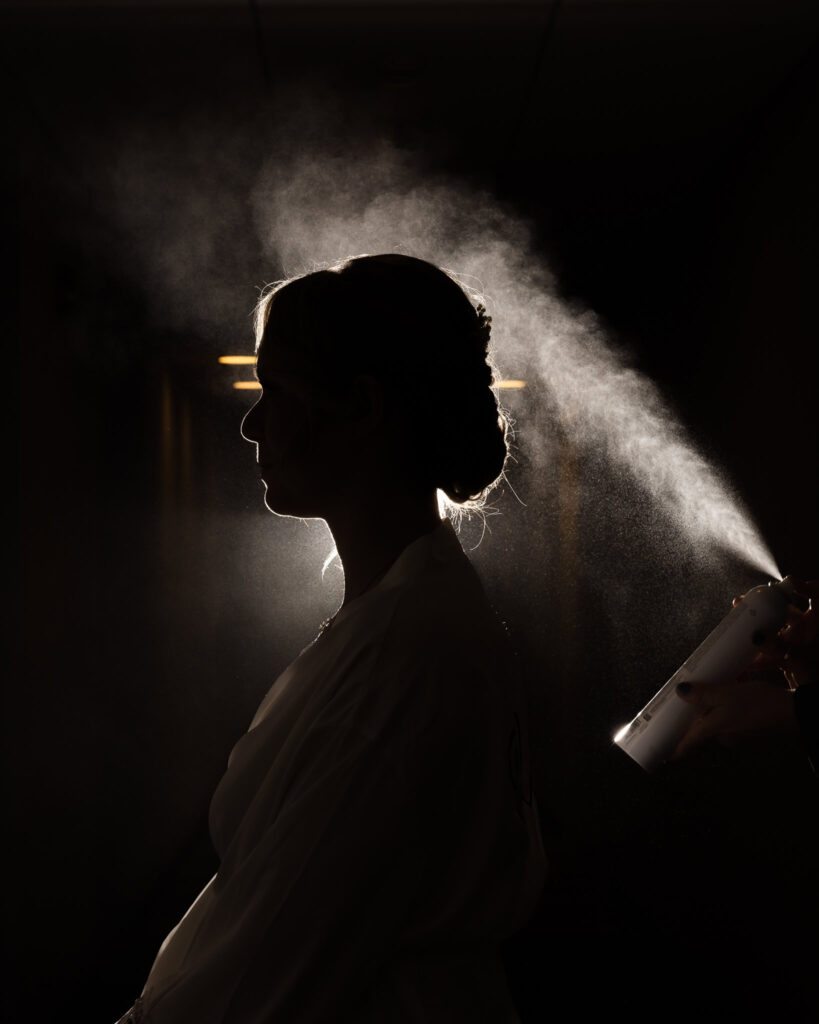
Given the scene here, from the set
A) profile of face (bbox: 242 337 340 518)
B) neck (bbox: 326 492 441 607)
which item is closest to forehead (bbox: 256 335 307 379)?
profile of face (bbox: 242 337 340 518)

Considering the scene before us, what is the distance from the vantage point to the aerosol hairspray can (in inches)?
46.0

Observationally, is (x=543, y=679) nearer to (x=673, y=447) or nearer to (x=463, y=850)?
(x=673, y=447)

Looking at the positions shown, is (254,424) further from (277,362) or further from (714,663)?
(714,663)

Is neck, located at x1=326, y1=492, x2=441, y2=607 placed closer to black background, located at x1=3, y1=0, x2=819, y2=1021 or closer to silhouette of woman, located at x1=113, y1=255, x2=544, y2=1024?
silhouette of woman, located at x1=113, y1=255, x2=544, y2=1024

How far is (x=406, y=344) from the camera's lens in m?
0.71

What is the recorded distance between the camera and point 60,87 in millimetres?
1899

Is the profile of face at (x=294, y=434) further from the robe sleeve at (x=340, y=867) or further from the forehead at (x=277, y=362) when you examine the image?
the robe sleeve at (x=340, y=867)

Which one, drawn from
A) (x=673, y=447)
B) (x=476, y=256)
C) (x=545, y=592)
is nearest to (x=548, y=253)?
(x=476, y=256)

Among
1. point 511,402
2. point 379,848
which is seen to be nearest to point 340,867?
Result: point 379,848

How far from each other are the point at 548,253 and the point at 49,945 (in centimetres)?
226

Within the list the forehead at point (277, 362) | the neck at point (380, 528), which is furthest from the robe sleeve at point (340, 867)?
the forehead at point (277, 362)

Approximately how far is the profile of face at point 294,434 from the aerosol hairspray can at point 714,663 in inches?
27.5

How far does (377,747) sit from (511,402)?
199 centimetres

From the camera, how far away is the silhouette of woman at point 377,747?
0.53m
